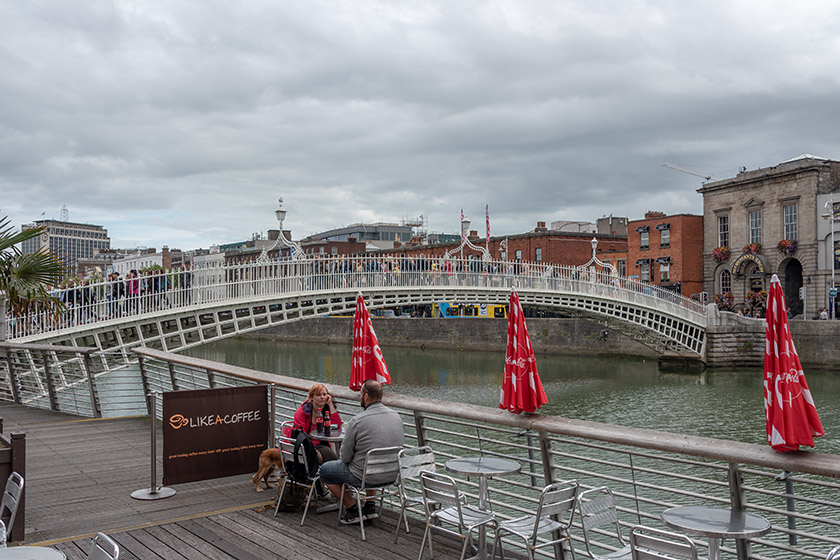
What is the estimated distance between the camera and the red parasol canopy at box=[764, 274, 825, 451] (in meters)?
4.32

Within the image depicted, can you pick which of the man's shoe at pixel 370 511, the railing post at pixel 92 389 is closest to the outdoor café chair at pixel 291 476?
the man's shoe at pixel 370 511

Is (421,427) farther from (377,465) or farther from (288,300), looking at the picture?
(288,300)

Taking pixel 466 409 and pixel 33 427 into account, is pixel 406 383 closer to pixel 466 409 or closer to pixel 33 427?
pixel 33 427

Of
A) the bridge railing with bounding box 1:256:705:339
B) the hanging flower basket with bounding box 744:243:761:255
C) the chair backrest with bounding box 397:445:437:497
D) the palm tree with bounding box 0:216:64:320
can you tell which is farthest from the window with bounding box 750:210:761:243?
the chair backrest with bounding box 397:445:437:497

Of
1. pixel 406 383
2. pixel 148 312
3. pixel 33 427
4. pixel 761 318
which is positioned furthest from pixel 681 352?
pixel 33 427

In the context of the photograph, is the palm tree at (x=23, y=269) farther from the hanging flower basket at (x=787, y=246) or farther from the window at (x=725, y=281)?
the window at (x=725, y=281)

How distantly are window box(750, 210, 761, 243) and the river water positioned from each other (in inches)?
403

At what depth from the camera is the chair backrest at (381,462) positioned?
222 inches

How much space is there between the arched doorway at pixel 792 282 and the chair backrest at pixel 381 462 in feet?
132

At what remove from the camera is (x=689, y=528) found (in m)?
3.90

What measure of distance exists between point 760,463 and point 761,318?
37146 mm

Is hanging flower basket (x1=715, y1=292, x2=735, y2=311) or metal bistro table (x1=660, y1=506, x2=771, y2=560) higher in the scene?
metal bistro table (x1=660, y1=506, x2=771, y2=560)

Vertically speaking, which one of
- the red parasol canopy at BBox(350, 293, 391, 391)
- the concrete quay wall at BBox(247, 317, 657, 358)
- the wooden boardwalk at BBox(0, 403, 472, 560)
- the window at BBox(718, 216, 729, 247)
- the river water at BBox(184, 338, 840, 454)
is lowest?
the river water at BBox(184, 338, 840, 454)

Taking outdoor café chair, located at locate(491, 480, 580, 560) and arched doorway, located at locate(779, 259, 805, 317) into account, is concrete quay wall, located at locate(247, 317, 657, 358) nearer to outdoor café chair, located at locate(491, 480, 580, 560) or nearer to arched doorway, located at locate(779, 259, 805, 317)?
arched doorway, located at locate(779, 259, 805, 317)
